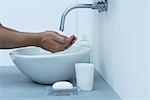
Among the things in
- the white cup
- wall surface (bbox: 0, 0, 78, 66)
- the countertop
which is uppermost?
wall surface (bbox: 0, 0, 78, 66)

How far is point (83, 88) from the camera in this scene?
1.12m

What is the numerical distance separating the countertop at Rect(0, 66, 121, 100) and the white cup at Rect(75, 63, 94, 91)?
1.3 inches

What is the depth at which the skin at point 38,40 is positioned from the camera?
4.11ft

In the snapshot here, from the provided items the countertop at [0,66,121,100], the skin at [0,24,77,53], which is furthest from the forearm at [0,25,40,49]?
the countertop at [0,66,121,100]

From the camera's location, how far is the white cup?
1.10 meters

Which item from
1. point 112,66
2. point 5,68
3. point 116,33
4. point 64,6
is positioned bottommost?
point 5,68

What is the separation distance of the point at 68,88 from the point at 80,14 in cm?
81

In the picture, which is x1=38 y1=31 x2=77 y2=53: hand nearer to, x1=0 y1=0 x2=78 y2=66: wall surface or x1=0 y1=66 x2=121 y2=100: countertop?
x1=0 y1=66 x2=121 y2=100: countertop

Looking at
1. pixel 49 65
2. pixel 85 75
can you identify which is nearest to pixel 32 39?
pixel 49 65

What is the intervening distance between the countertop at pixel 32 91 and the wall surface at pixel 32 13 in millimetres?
465

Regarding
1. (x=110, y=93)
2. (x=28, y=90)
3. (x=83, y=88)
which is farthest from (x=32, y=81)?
(x=110, y=93)

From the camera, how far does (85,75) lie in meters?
1.11

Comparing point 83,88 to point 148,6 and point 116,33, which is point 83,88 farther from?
point 148,6

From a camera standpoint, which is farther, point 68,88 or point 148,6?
point 68,88
